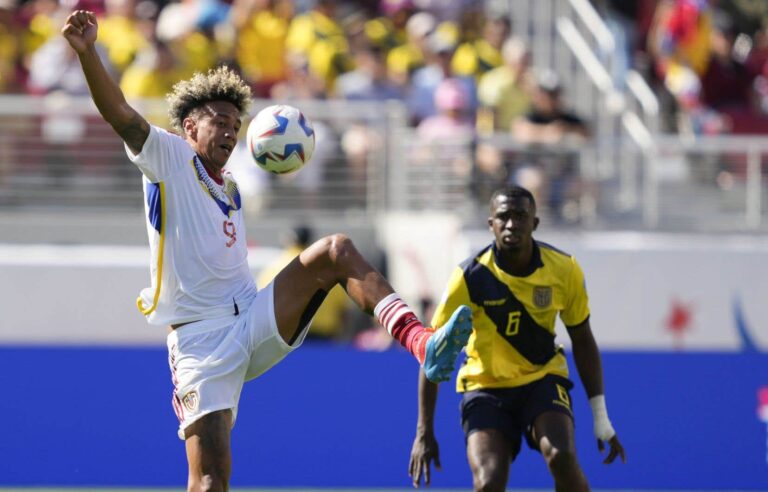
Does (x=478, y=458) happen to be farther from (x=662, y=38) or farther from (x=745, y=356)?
(x=662, y=38)

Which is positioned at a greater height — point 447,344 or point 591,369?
Result: point 447,344

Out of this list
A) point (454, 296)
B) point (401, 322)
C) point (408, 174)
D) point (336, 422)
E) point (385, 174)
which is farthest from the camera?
point (385, 174)

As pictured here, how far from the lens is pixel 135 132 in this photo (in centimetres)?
675

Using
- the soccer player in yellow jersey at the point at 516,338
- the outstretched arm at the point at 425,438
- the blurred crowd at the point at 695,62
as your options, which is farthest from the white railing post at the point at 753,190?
the outstretched arm at the point at 425,438

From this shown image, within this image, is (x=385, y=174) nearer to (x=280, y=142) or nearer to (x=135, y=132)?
(x=280, y=142)

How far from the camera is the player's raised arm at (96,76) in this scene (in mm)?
6465

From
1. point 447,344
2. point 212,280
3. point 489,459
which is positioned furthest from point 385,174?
point 447,344

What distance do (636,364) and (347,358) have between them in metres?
2.32

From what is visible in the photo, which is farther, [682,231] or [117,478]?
[682,231]

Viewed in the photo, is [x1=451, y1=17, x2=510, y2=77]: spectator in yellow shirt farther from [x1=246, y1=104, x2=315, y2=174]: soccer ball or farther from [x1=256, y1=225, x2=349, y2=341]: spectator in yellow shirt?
[x1=246, y1=104, x2=315, y2=174]: soccer ball

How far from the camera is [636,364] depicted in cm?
1143

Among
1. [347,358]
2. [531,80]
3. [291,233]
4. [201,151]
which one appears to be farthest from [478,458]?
[531,80]

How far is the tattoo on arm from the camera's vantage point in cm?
671

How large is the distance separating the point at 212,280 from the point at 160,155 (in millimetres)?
713
